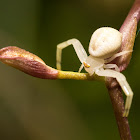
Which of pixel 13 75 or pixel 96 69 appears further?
pixel 13 75

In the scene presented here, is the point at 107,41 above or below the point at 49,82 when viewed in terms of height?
above

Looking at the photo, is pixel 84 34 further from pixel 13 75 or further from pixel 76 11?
pixel 13 75

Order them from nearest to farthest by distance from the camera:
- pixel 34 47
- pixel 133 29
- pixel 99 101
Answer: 1. pixel 133 29
2. pixel 99 101
3. pixel 34 47

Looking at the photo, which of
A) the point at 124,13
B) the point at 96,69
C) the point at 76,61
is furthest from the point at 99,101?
the point at 96,69

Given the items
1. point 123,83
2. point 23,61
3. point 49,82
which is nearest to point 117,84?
point 123,83

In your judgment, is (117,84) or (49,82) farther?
(49,82)

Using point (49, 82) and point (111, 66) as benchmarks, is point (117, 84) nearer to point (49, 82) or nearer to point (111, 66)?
point (111, 66)
